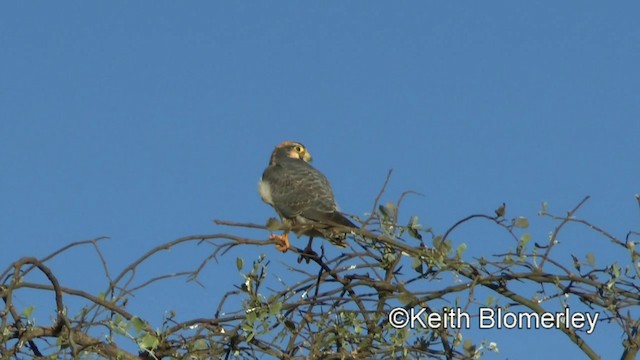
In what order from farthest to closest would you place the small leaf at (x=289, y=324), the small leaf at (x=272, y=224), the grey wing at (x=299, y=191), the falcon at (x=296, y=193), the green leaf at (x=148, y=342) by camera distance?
→ the grey wing at (x=299, y=191) < the falcon at (x=296, y=193) < the small leaf at (x=272, y=224) < the small leaf at (x=289, y=324) < the green leaf at (x=148, y=342)

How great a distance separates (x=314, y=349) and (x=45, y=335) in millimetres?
Answer: 1182

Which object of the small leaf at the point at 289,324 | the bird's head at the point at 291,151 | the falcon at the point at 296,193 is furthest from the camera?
the bird's head at the point at 291,151

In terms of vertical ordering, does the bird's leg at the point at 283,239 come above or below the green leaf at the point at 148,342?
above

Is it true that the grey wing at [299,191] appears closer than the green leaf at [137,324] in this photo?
No

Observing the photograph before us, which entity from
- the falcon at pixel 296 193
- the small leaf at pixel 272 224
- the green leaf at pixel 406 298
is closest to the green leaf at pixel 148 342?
the small leaf at pixel 272 224

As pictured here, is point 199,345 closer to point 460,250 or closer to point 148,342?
point 148,342

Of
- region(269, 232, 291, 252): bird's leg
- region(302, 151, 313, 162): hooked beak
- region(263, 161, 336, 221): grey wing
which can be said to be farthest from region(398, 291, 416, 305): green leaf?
region(302, 151, 313, 162): hooked beak

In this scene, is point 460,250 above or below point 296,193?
below

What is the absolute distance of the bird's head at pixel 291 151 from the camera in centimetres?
→ 959

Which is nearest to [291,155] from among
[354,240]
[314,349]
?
[354,240]

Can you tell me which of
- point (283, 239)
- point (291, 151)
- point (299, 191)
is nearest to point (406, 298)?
point (283, 239)

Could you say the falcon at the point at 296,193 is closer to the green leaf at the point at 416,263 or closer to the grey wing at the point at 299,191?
the grey wing at the point at 299,191

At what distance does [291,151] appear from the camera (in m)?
9.64

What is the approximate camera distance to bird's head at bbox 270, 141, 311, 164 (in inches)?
378
